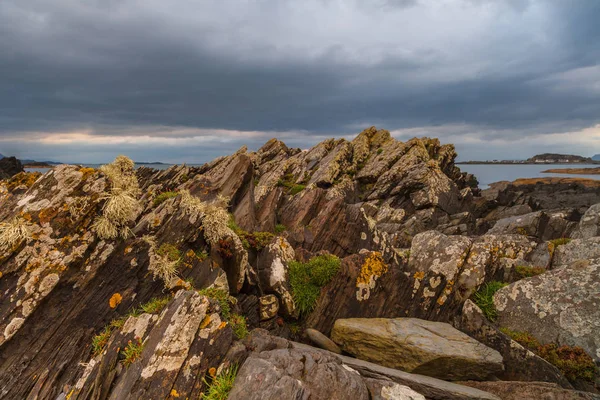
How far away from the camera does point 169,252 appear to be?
11234 mm

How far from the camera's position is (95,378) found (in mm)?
7613

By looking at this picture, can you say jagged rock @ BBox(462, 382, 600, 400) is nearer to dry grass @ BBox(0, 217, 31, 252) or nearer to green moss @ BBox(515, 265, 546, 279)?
green moss @ BBox(515, 265, 546, 279)

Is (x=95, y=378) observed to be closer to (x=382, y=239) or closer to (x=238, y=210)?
(x=382, y=239)

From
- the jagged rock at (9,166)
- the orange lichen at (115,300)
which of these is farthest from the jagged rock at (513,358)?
the jagged rock at (9,166)

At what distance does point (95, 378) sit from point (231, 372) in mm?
3056

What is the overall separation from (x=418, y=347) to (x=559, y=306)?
23.0 feet

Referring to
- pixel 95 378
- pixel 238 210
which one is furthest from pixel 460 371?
pixel 238 210

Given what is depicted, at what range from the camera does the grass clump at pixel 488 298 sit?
15080 millimetres

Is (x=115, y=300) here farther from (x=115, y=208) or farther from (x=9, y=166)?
(x=9, y=166)

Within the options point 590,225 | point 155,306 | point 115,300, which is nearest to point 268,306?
point 155,306

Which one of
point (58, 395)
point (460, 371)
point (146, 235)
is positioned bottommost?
point (460, 371)

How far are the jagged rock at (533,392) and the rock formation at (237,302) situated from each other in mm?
63

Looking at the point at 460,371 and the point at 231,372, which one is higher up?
the point at 231,372

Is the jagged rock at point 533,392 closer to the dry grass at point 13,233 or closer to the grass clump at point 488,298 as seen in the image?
the grass clump at point 488,298
